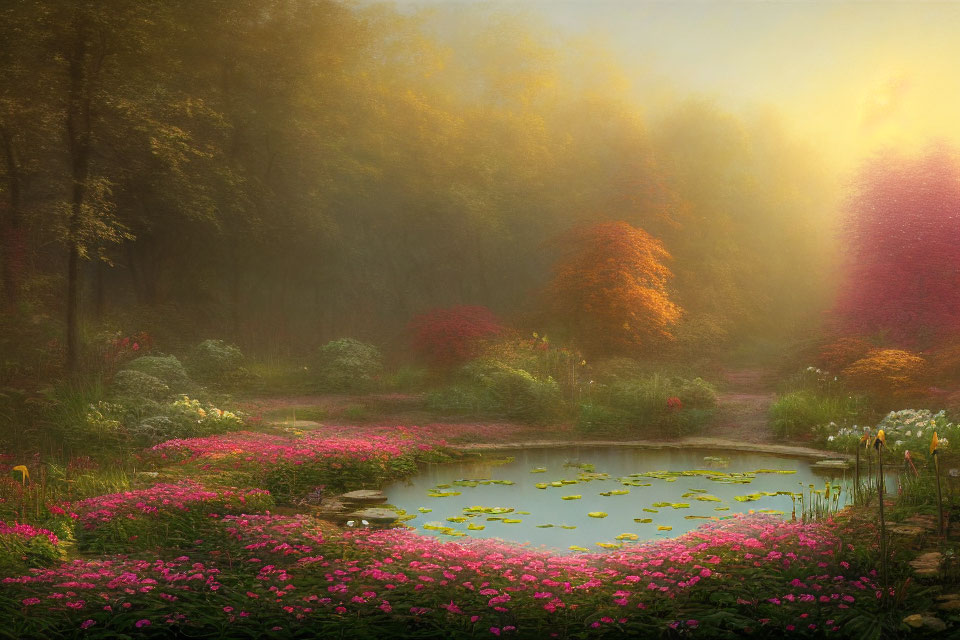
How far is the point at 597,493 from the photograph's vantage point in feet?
22.5

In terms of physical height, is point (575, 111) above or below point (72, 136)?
above

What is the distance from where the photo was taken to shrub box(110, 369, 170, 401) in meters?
9.88

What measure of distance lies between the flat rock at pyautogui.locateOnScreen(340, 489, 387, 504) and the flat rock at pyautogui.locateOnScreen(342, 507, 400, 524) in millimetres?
419

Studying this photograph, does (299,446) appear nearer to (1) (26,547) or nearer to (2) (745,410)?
(1) (26,547)

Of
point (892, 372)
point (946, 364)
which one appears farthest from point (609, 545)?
point (946, 364)

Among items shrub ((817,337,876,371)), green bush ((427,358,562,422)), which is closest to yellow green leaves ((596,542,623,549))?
green bush ((427,358,562,422))

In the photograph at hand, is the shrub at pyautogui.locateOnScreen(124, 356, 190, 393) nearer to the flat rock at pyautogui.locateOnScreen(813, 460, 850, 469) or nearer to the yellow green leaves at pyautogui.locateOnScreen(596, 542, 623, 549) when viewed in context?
the yellow green leaves at pyautogui.locateOnScreen(596, 542, 623, 549)

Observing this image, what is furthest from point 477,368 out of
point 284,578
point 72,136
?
point 284,578

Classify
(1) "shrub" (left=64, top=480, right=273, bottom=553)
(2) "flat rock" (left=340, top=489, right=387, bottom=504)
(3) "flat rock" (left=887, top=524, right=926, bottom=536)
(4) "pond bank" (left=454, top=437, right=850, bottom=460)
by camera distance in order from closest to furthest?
(3) "flat rock" (left=887, top=524, right=926, bottom=536)
(1) "shrub" (left=64, top=480, right=273, bottom=553)
(2) "flat rock" (left=340, top=489, right=387, bottom=504)
(4) "pond bank" (left=454, top=437, right=850, bottom=460)

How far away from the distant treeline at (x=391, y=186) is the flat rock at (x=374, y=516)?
961 cm

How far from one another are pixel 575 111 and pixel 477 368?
407 inches

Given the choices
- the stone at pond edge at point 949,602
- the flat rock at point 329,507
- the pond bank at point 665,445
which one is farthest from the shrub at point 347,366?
the stone at pond edge at point 949,602

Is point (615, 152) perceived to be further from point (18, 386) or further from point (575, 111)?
point (18, 386)

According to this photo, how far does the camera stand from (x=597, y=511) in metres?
6.18
